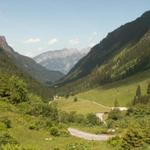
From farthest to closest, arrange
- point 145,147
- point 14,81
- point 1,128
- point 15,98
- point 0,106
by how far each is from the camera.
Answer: point 14,81 → point 15,98 → point 0,106 → point 1,128 → point 145,147

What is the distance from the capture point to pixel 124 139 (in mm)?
42406

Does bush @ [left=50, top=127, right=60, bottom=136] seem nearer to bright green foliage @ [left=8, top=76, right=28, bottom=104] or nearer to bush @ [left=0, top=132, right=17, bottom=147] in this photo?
bush @ [left=0, top=132, right=17, bottom=147]

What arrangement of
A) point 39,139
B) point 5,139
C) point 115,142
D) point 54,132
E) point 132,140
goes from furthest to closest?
1. point 54,132
2. point 39,139
3. point 115,142
4. point 132,140
5. point 5,139

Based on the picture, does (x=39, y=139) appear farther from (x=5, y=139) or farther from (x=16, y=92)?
(x=16, y=92)

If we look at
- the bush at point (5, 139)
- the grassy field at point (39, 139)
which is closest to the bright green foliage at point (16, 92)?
the grassy field at point (39, 139)

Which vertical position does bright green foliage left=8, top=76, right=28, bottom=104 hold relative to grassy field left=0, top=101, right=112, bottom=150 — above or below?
above

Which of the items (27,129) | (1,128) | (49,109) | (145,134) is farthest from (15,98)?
(145,134)

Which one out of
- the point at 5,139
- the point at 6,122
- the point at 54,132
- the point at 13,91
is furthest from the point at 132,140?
the point at 13,91

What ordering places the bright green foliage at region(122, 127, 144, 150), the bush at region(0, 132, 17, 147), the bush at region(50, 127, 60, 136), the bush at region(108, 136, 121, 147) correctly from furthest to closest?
the bush at region(50, 127, 60, 136)
the bush at region(108, 136, 121, 147)
the bright green foliage at region(122, 127, 144, 150)
the bush at region(0, 132, 17, 147)

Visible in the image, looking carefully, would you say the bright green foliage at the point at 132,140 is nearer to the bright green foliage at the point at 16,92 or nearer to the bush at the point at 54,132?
the bush at the point at 54,132

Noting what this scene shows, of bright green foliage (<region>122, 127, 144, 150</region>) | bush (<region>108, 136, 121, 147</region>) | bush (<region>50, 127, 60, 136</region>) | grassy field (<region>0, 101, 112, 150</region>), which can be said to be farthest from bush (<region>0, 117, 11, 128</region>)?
bright green foliage (<region>122, 127, 144, 150</region>)

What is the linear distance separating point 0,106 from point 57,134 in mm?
22715

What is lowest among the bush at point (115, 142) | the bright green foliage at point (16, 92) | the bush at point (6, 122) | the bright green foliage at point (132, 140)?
the bush at point (115, 142)

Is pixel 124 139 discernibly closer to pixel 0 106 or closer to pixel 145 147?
pixel 145 147
